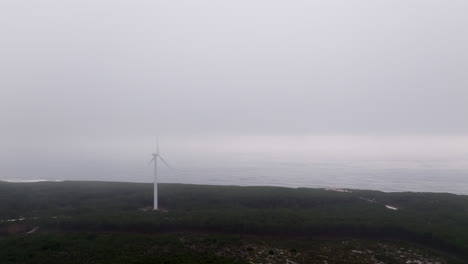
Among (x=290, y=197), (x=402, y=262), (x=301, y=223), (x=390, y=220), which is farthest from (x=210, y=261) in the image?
(x=290, y=197)

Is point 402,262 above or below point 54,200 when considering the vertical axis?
below

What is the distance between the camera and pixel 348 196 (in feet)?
156

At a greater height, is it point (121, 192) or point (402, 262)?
point (121, 192)

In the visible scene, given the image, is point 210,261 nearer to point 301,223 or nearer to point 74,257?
point 74,257

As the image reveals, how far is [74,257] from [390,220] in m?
28.7

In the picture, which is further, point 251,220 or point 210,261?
point 251,220

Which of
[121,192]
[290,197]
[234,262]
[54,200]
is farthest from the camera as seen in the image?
[121,192]

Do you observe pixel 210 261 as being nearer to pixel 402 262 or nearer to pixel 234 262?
pixel 234 262

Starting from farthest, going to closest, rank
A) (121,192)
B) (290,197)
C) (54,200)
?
(121,192) < (290,197) < (54,200)

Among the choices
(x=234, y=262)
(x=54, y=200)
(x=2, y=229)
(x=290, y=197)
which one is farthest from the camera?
(x=290, y=197)

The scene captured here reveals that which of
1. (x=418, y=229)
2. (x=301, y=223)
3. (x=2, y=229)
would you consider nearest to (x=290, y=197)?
(x=301, y=223)

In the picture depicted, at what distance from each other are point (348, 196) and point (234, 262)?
2758cm

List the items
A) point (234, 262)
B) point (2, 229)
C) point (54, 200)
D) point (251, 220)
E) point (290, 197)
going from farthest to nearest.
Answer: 1. point (290, 197)
2. point (54, 200)
3. point (251, 220)
4. point (2, 229)
5. point (234, 262)

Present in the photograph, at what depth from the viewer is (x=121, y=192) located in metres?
49.9
